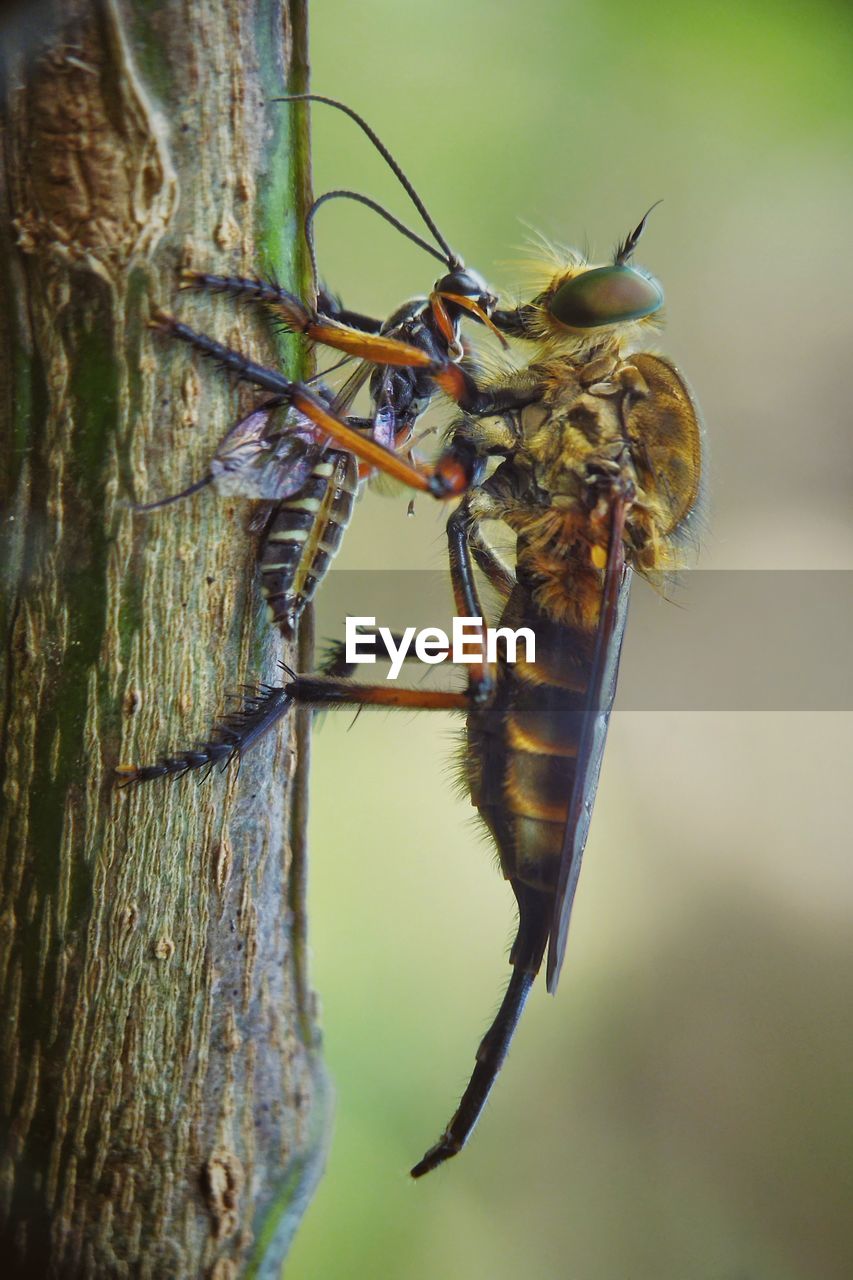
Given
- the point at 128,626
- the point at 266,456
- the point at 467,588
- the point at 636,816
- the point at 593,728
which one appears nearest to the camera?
the point at 128,626

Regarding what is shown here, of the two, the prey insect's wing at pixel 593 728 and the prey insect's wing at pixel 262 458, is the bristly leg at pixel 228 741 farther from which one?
the prey insect's wing at pixel 593 728

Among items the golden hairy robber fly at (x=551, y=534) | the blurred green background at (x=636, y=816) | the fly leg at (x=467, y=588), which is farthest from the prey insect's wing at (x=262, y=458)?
the blurred green background at (x=636, y=816)

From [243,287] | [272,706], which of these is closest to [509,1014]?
[272,706]

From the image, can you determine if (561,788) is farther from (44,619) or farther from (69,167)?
(69,167)

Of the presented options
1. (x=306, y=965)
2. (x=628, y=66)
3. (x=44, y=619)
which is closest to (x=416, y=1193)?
(x=306, y=965)

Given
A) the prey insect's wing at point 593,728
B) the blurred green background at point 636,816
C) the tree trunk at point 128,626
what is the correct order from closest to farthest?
1. the tree trunk at point 128,626
2. the prey insect's wing at point 593,728
3. the blurred green background at point 636,816

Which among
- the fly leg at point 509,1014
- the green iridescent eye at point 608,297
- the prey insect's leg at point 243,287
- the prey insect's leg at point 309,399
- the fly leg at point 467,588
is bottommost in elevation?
the fly leg at point 509,1014

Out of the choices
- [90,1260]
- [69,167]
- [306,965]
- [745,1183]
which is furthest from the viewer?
[745,1183]

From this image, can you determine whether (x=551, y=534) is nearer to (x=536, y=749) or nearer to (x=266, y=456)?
(x=536, y=749)
